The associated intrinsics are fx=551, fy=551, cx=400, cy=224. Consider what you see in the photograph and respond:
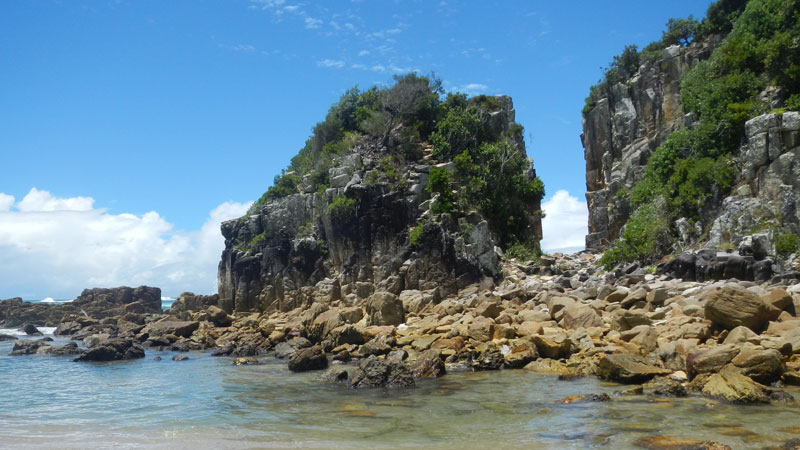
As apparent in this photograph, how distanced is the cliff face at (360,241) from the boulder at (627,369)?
53.5 ft

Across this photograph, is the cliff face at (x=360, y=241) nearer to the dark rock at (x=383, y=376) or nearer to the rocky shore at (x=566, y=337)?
the rocky shore at (x=566, y=337)

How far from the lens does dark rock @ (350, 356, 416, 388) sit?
13.6 meters

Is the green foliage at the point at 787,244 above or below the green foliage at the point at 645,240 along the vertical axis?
below

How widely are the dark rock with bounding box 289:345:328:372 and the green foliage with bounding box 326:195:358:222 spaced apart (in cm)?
1549

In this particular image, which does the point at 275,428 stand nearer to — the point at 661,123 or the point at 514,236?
the point at 514,236

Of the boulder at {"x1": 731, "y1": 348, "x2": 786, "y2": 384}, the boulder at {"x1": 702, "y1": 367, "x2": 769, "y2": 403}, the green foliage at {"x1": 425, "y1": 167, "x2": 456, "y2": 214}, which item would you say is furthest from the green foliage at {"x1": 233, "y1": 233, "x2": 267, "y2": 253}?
the boulder at {"x1": 731, "y1": 348, "x2": 786, "y2": 384}

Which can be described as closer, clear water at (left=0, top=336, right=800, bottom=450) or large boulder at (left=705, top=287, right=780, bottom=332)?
clear water at (left=0, top=336, right=800, bottom=450)

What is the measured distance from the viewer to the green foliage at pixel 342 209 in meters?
32.6

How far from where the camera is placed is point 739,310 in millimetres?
12445

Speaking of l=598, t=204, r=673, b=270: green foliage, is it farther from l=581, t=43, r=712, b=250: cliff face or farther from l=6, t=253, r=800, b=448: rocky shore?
l=581, t=43, r=712, b=250: cliff face

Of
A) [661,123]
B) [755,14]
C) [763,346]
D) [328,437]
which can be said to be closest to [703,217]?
[755,14]

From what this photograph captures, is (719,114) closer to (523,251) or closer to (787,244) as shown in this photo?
(787,244)

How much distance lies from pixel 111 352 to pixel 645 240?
81.8ft

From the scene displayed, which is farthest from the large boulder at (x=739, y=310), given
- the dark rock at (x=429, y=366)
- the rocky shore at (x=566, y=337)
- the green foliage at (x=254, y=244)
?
the green foliage at (x=254, y=244)
